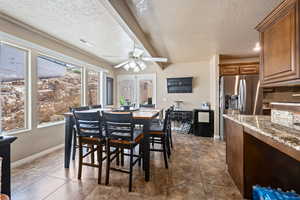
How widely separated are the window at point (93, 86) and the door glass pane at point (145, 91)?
1668 mm

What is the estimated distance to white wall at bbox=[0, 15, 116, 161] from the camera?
253 cm

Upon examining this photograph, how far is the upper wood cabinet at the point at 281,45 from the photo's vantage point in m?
1.30

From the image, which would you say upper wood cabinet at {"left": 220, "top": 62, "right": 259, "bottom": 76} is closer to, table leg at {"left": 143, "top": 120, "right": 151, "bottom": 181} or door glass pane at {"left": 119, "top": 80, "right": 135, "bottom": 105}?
table leg at {"left": 143, "top": 120, "right": 151, "bottom": 181}

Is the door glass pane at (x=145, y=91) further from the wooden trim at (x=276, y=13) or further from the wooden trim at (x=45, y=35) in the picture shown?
the wooden trim at (x=276, y=13)

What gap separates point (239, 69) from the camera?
406cm

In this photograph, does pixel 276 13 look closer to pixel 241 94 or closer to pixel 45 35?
pixel 241 94

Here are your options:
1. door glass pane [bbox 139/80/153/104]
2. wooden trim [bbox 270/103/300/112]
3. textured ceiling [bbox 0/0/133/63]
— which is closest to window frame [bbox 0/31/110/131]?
textured ceiling [bbox 0/0/133/63]

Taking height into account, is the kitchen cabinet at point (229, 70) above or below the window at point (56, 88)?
above

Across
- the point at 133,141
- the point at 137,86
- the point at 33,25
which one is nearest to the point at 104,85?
the point at 137,86

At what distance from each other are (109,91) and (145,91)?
1.48 m

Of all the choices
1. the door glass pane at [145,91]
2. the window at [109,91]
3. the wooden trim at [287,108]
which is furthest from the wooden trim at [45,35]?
the wooden trim at [287,108]

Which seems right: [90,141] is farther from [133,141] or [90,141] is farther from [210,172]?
[210,172]

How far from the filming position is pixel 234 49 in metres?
3.79

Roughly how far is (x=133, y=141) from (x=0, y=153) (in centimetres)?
129
